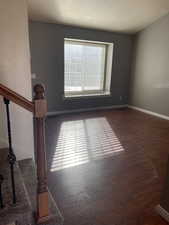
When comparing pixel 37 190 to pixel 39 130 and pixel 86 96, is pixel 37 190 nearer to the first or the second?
pixel 39 130

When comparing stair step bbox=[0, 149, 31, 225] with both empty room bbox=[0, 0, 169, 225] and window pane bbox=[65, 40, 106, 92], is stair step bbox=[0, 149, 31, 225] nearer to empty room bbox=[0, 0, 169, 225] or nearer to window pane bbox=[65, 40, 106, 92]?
empty room bbox=[0, 0, 169, 225]

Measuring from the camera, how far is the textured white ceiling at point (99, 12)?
11.2 feet

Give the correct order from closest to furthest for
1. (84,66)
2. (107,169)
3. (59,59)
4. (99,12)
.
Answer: (107,169) → (99,12) → (59,59) → (84,66)

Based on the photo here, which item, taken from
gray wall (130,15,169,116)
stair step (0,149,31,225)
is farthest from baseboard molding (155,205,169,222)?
gray wall (130,15,169,116)

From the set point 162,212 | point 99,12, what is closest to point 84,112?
point 99,12

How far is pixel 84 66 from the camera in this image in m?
5.00

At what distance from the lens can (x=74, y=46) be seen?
4.73 meters

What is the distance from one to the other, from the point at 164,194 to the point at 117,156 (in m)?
1.11

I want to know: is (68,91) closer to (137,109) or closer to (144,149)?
(137,109)

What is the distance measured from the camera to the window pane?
475 cm

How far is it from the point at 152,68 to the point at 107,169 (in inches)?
143

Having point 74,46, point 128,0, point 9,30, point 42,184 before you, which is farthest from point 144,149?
point 74,46

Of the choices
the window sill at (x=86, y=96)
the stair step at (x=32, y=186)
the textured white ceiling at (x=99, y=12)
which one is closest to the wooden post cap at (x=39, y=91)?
the stair step at (x=32, y=186)

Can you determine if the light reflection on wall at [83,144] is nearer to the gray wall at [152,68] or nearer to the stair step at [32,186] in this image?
the stair step at [32,186]
